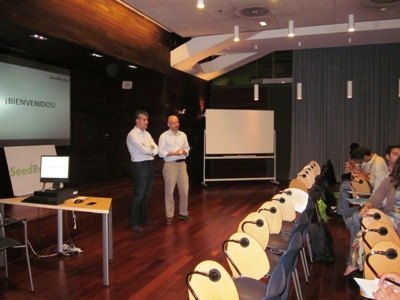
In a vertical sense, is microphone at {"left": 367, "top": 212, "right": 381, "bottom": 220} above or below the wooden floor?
above

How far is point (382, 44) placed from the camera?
920 cm

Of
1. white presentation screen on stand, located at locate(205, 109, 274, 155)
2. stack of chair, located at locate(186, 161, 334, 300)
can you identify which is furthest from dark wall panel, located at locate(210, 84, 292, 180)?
stack of chair, located at locate(186, 161, 334, 300)

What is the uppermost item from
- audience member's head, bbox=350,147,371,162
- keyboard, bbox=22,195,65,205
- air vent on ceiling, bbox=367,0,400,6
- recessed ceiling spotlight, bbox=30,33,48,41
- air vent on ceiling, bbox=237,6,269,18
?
air vent on ceiling, bbox=367,0,400,6

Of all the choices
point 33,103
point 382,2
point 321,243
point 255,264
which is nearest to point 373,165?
point 321,243

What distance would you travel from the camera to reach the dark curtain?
923 cm

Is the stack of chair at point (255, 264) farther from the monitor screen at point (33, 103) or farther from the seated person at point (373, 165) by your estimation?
the monitor screen at point (33, 103)

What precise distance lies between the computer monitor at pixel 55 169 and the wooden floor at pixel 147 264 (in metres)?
0.71

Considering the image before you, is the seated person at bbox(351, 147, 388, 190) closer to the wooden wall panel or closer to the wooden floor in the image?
the wooden floor

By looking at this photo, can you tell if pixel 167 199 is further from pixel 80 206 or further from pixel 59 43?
pixel 59 43

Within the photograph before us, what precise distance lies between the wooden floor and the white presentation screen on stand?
3093 mm

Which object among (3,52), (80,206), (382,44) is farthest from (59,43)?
(382,44)

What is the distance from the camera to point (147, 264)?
395 centimetres

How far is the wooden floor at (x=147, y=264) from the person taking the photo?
3268mm

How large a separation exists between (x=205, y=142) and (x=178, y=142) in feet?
11.9
